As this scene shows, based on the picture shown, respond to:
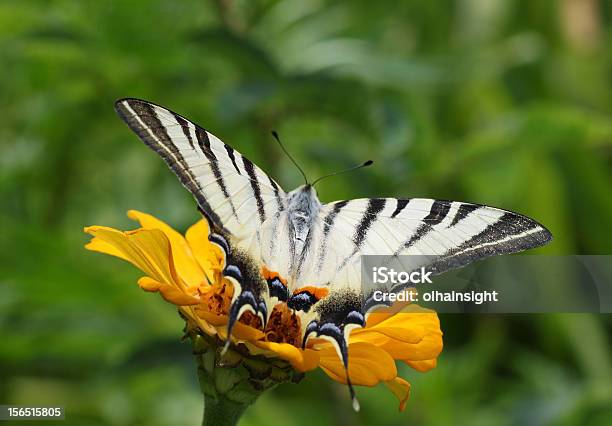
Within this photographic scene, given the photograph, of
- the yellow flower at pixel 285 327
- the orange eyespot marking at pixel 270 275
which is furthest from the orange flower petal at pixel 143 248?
the orange eyespot marking at pixel 270 275

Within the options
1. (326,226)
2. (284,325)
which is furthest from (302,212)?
(284,325)

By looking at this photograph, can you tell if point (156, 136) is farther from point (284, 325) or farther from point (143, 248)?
point (284, 325)

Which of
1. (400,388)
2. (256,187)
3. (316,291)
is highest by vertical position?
(256,187)

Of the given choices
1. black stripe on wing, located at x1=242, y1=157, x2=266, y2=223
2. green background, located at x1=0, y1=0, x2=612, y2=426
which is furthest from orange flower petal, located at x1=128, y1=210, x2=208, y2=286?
green background, located at x1=0, y1=0, x2=612, y2=426

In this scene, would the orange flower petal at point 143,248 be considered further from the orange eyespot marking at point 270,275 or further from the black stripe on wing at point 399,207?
the black stripe on wing at point 399,207

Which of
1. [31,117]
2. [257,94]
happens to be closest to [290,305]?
[257,94]

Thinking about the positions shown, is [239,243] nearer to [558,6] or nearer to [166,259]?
[166,259]
